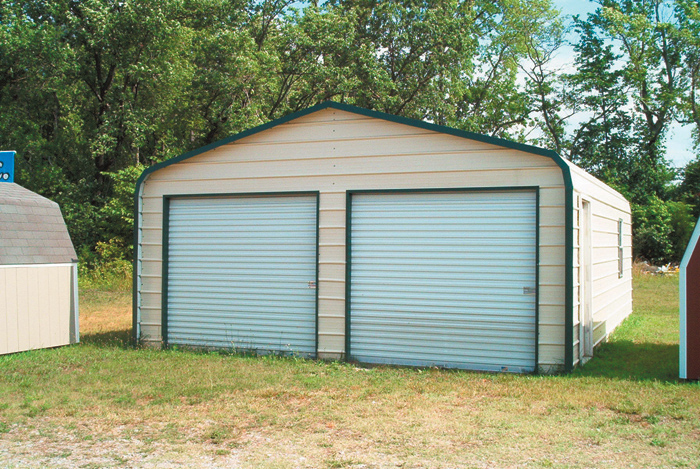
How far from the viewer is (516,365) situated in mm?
8219

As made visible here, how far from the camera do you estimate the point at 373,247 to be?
29.5ft

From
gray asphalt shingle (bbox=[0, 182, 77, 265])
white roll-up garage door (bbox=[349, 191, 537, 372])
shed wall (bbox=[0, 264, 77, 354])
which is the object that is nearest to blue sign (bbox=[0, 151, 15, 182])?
gray asphalt shingle (bbox=[0, 182, 77, 265])

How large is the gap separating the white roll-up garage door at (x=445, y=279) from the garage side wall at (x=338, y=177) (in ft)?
0.57

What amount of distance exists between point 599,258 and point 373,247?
3.56 m

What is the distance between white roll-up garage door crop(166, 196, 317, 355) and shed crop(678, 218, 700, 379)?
4.49 meters

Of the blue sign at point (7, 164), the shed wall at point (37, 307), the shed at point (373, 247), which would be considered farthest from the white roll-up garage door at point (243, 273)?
the blue sign at point (7, 164)

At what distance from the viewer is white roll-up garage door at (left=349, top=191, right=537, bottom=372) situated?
8.28m

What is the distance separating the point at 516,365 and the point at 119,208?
17639 millimetres

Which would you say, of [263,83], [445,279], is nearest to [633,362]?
[445,279]

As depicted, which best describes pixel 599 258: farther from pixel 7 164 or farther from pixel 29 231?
pixel 7 164

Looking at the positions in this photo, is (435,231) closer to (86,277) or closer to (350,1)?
(86,277)

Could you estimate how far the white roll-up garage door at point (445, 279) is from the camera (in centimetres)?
828

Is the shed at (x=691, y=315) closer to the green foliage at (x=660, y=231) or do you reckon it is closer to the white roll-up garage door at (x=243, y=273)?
the white roll-up garage door at (x=243, y=273)

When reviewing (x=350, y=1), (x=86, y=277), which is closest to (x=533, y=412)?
(x=86, y=277)
